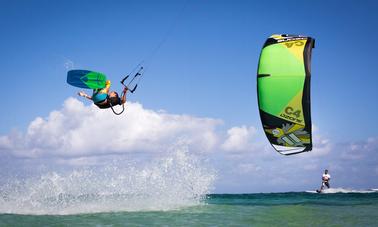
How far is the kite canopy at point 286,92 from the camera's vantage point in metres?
8.50

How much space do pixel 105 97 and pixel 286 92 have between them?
13.6 ft

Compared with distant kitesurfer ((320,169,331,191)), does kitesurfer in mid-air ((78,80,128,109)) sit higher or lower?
higher

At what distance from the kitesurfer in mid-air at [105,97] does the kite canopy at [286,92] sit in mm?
3283

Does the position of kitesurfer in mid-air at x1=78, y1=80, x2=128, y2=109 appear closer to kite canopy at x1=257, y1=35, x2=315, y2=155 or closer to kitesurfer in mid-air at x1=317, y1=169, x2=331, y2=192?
kite canopy at x1=257, y1=35, x2=315, y2=155

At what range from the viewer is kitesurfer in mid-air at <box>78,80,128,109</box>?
910 cm

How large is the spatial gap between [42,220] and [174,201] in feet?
20.9

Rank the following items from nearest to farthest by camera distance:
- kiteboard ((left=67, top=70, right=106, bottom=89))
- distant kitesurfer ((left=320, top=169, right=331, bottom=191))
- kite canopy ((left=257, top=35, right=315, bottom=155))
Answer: kite canopy ((left=257, top=35, right=315, bottom=155)) < kiteboard ((left=67, top=70, right=106, bottom=89)) < distant kitesurfer ((left=320, top=169, right=331, bottom=191))

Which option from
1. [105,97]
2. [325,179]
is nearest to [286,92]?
[105,97]

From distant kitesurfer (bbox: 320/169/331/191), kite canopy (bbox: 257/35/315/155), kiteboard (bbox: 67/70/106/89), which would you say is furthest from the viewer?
distant kitesurfer (bbox: 320/169/331/191)

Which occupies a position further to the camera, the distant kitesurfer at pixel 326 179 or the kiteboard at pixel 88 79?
the distant kitesurfer at pixel 326 179

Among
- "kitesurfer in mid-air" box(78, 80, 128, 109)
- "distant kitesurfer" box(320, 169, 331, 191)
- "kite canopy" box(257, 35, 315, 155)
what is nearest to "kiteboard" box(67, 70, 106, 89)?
"kitesurfer in mid-air" box(78, 80, 128, 109)

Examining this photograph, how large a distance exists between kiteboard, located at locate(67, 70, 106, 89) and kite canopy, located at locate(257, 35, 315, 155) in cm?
370

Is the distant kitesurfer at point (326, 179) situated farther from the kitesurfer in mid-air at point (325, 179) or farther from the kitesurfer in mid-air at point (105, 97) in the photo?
the kitesurfer in mid-air at point (105, 97)

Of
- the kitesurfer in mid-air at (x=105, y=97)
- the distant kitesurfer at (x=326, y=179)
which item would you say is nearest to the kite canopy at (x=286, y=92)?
the kitesurfer in mid-air at (x=105, y=97)
